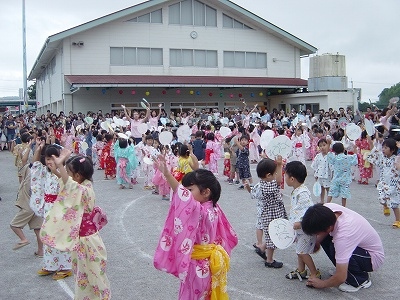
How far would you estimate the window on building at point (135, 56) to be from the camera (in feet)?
86.0

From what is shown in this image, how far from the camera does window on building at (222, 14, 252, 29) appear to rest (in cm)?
2852

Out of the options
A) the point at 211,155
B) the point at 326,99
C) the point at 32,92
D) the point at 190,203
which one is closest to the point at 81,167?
the point at 190,203

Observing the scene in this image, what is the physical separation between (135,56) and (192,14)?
4.55 metres

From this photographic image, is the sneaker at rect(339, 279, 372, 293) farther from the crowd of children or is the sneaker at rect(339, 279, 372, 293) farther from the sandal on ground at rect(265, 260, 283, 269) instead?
the sandal on ground at rect(265, 260, 283, 269)

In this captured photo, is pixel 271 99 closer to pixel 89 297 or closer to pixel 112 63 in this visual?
pixel 112 63

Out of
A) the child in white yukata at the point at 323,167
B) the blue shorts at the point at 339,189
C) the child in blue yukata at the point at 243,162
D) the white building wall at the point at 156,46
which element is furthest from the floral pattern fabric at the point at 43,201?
the white building wall at the point at 156,46

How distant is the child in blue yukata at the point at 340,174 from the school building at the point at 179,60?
57.4 ft

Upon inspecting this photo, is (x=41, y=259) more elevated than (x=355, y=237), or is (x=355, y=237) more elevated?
(x=355, y=237)

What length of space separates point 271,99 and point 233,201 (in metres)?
22.0

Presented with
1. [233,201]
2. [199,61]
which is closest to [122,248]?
[233,201]

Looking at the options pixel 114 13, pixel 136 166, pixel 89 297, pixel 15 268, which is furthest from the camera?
pixel 114 13

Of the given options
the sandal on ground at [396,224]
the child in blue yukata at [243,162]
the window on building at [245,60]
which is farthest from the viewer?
the window on building at [245,60]

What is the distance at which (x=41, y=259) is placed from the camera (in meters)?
6.08

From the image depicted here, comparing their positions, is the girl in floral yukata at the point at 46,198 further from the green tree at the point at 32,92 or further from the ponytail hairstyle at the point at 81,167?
the green tree at the point at 32,92
